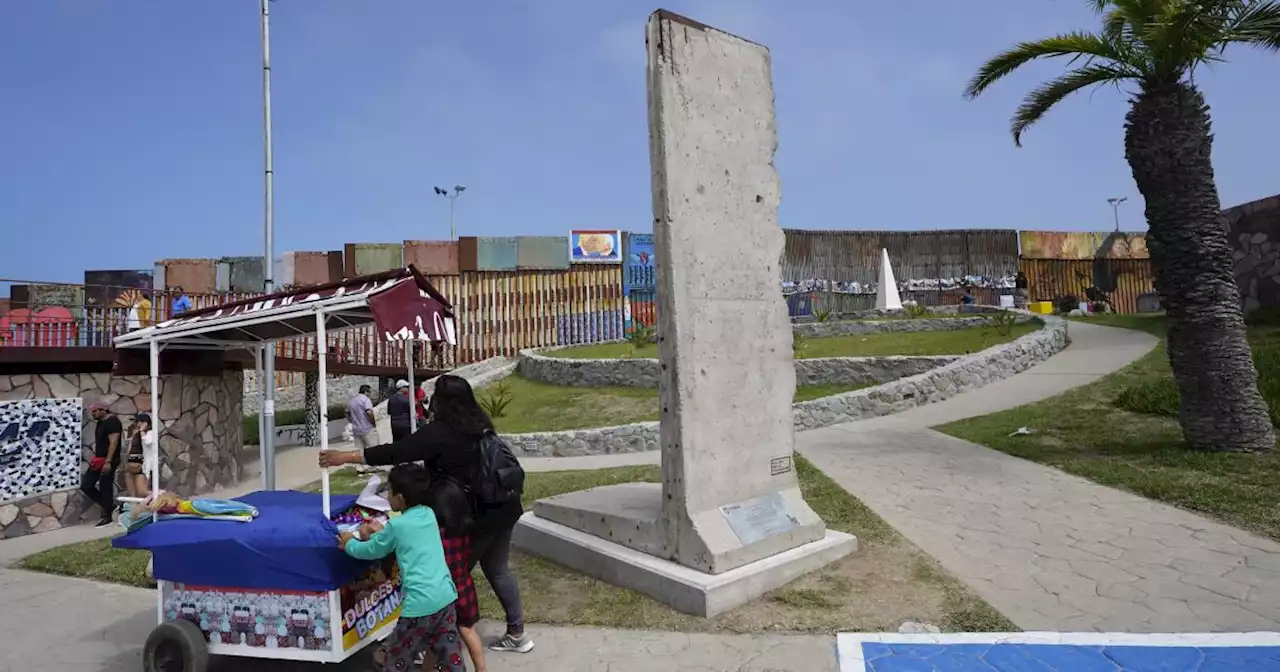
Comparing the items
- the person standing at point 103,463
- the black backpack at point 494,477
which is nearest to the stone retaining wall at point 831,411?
the person standing at point 103,463

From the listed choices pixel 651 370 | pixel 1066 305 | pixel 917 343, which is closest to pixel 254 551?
pixel 651 370

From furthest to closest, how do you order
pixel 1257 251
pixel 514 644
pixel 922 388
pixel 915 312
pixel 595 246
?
pixel 595 246 < pixel 915 312 < pixel 1257 251 < pixel 922 388 < pixel 514 644

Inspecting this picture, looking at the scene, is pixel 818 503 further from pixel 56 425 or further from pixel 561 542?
pixel 56 425

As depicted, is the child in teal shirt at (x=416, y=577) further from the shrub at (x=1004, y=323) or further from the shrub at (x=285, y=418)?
the shrub at (x=285, y=418)

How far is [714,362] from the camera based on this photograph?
217 inches

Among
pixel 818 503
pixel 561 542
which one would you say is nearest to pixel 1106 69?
pixel 818 503

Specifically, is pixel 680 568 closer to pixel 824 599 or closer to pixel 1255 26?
pixel 824 599

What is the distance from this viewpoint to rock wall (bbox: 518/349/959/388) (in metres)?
15.5

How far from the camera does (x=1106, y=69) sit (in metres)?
9.46

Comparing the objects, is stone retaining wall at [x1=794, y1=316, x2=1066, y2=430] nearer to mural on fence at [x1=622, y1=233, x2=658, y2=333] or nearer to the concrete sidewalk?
the concrete sidewalk

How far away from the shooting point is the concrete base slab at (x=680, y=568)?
4.87m

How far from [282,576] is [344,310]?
1.70 m

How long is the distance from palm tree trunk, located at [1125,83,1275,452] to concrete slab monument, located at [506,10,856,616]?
17.6 ft

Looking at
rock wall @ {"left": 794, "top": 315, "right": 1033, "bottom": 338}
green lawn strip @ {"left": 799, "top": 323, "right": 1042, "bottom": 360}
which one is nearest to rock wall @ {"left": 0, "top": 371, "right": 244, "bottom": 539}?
green lawn strip @ {"left": 799, "top": 323, "right": 1042, "bottom": 360}
